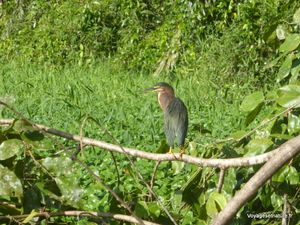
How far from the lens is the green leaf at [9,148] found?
1487mm

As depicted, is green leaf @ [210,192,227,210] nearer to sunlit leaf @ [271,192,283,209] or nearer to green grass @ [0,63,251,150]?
sunlit leaf @ [271,192,283,209]

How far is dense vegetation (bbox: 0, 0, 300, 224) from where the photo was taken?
1637 millimetres

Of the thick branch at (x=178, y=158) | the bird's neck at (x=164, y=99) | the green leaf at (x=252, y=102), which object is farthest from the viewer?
the bird's neck at (x=164, y=99)

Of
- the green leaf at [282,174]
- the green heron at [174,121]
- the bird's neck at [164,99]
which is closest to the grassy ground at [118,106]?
the bird's neck at [164,99]

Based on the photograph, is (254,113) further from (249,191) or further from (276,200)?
(249,191)

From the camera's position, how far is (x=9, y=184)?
1500 millimetres

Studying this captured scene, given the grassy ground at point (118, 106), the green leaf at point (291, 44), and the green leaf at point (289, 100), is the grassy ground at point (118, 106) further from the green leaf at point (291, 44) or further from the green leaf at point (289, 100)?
the green leaf at point (289, 100)

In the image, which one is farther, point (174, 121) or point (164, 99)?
point (164, 99)

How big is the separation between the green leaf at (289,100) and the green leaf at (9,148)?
22.7 inches

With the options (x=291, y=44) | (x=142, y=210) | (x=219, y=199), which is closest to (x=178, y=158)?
(x=219, y=199)

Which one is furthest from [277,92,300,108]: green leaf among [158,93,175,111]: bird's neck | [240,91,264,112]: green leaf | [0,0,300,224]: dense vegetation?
[158,93,175,111]: bird's neck

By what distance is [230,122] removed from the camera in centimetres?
556

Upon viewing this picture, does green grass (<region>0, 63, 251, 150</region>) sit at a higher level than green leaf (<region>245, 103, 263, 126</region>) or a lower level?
lower

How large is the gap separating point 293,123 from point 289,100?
0.28ft
